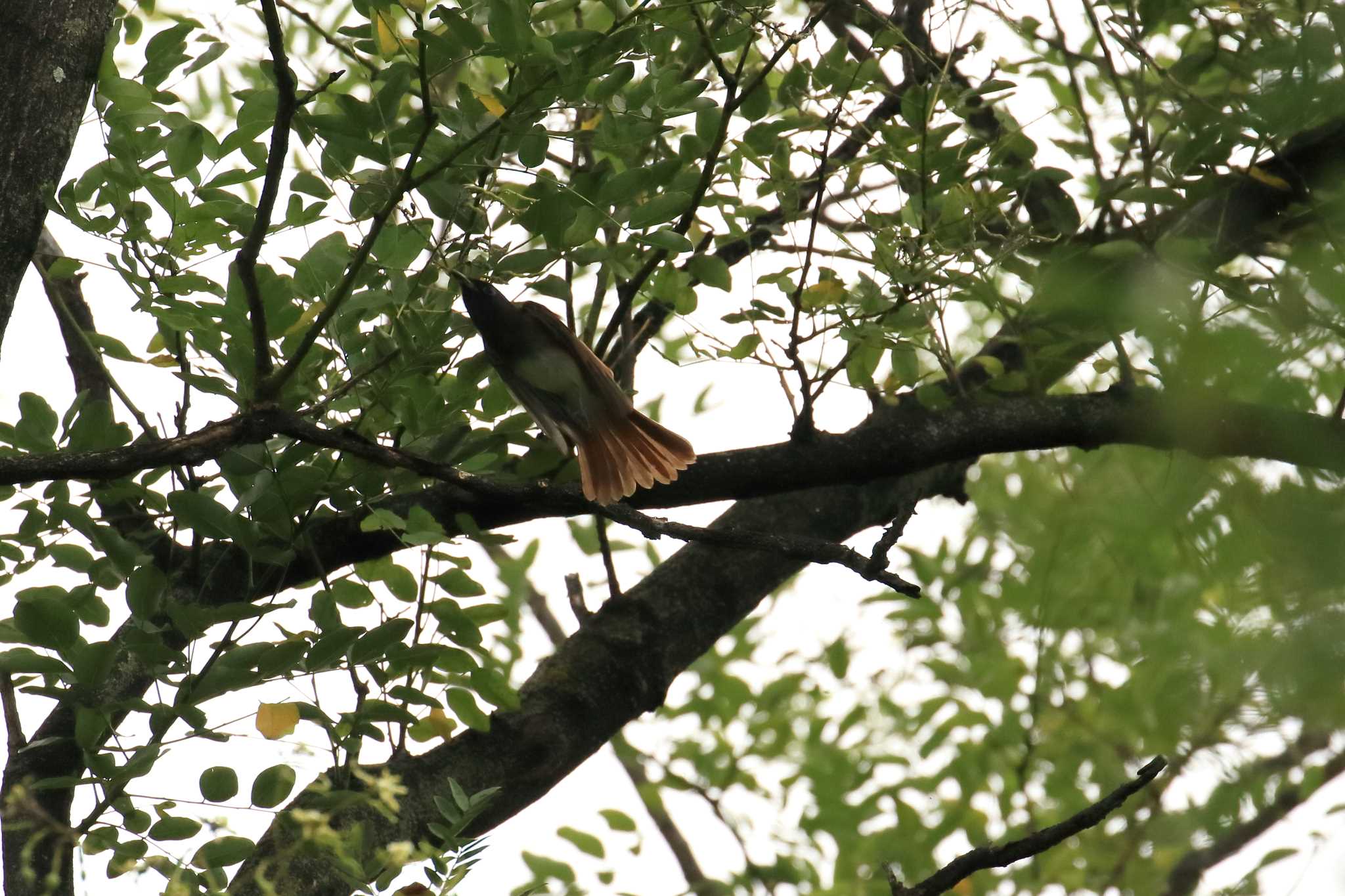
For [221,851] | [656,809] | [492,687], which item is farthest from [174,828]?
[656,809]

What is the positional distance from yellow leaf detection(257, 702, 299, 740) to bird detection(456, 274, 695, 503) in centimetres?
92

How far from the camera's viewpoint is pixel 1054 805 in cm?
499

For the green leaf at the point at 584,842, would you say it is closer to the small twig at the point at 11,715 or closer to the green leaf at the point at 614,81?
the small twig at the point at 11,715

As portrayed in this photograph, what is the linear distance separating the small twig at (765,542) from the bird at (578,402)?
0.54m

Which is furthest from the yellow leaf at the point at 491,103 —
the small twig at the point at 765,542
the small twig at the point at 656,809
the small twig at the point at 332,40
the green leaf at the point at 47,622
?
the small twig at the point at 656,809

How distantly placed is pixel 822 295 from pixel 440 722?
1.33 metres

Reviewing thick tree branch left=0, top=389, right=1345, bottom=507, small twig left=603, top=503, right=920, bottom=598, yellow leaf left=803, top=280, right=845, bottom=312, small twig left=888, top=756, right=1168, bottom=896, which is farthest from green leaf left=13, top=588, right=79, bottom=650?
yellow leaf left=803, top=280, right=845, bottom=312

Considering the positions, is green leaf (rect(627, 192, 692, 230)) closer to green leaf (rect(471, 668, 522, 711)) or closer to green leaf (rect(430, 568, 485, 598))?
green leaf (rect(430, 568, 485, 598))

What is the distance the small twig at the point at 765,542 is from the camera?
7.88 ft

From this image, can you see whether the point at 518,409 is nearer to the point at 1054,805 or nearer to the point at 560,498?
the point at 560,498

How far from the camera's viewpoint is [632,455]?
11.8 feet

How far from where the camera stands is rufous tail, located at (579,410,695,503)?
3475mm

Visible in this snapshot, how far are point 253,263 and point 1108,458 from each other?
2.15 metres

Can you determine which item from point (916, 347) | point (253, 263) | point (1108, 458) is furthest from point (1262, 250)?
point (253, 263)
